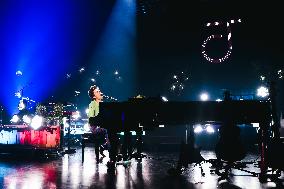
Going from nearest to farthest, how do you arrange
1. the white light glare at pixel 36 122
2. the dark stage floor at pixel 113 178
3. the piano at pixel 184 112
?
the dark stage floor at pixel 113 178 → the piano at pixel 184 112 → the white light glare at pixel 36 122

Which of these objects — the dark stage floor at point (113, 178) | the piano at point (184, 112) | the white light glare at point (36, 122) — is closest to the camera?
the dark stage floor at point (113, 178)

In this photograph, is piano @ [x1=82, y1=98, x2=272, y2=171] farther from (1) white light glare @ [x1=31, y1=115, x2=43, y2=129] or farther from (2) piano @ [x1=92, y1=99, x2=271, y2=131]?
(1) white light glare @ [x1=31, y1=115, x2=43, y2=129]

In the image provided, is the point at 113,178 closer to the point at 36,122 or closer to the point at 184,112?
the point at 184,112

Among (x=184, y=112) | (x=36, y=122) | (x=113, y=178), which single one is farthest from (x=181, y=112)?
(x=36, y=122)

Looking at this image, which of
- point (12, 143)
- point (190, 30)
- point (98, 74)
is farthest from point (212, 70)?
point (12, 143)

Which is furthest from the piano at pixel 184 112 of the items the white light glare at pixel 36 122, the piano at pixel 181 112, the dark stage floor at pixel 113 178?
the white light glare at pixel 36 122

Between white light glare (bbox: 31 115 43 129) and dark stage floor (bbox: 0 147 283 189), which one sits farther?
white light glare (bbox: 31 115 43 129)

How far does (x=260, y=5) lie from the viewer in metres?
16.0

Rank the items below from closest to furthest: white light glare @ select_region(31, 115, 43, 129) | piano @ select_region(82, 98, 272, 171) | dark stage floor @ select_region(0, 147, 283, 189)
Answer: dark stage floor @ select_region(0, 147, 283, 189), piano @ select_region(82, 98, 272, 171), white light glare @ select_region(31, 115, 43, 129)

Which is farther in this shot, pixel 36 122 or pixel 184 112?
pixel 36 122

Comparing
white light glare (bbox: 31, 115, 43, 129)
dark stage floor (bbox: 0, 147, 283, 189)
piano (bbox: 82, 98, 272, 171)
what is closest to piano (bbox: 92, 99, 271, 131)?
piano (bbox: 82, 98, 272, 171)

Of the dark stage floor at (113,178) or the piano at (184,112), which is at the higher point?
the piano at (184,112)

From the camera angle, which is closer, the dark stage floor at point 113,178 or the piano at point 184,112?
the dark stage floor at point 113,178

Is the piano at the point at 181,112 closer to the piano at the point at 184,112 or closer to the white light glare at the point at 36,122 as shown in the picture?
the piano at the point at 184,112
